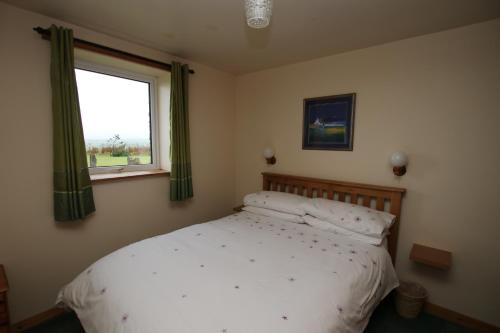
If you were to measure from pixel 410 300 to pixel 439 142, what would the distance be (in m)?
1.32

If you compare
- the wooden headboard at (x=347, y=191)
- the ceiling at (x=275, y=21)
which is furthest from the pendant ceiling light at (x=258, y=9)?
the wooden headboard at (x=347, y=191)

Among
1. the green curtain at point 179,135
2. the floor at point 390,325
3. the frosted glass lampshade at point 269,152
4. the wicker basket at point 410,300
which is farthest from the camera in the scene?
the frosted glass lampshade at point 269,152

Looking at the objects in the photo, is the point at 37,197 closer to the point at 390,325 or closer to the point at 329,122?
the point at 329,122

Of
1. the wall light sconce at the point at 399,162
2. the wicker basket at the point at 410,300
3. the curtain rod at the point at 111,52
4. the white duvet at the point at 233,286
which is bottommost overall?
the wicker basket at the point at 410,300

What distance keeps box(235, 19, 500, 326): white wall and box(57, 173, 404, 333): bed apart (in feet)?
1.15

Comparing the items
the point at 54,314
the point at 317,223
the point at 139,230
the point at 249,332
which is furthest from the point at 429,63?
the point at 54,314

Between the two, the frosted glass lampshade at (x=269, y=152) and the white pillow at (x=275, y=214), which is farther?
the frosted glass lampshade at (x=269, y=152)

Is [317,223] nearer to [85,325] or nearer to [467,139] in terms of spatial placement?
[467,139]

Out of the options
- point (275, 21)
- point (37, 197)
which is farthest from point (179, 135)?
point (275, 21)

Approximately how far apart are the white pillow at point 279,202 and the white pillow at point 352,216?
81 mm

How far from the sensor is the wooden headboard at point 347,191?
2135mm

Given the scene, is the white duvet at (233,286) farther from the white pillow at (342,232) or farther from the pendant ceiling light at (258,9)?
the pendant ceiling light at (258,9)

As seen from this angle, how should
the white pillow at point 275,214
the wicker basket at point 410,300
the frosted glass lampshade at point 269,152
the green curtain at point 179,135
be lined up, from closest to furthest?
the wicker basket at point 410,300, the white pillow at point 275,214, the green curtain at point 179,135, the frosted glass lampshade at point 269,152

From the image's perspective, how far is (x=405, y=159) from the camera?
202 cm
